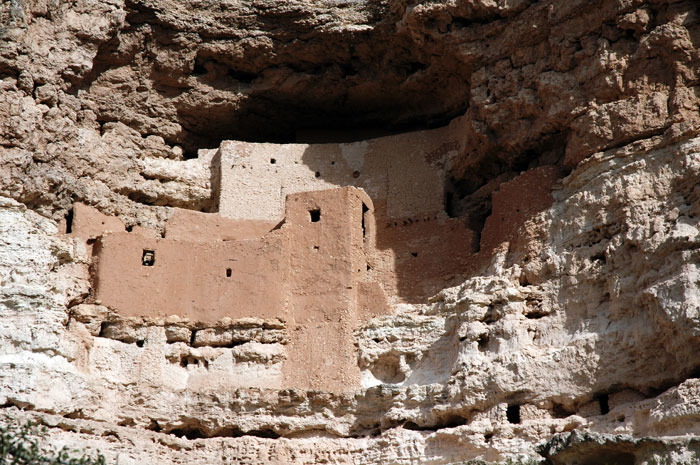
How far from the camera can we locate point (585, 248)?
64.7ft

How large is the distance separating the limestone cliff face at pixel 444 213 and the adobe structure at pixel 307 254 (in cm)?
21

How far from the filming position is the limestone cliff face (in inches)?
726

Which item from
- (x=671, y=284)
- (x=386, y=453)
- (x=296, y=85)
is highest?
(x=296, y=85)

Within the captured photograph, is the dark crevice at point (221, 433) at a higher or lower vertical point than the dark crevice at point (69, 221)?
lower

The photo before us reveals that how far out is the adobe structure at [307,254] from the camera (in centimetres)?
2064

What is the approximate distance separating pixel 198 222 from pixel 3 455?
9.12 metres

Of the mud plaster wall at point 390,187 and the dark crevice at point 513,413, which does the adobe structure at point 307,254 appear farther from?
the dark crevice at point 513,413

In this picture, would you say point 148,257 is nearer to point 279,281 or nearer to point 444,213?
point 279,281

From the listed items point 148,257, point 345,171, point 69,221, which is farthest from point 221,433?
point 345,171

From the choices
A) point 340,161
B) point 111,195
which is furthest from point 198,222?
point 340,161

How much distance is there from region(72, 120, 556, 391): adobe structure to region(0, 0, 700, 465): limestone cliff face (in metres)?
0.21

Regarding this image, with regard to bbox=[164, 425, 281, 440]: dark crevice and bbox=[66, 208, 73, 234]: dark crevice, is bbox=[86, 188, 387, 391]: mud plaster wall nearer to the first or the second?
bbox=[66, 208, 73, 234]: dark crevice

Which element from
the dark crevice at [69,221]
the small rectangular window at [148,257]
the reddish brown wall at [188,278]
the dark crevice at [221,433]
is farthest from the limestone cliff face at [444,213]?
the small rectangular window at [148,257]

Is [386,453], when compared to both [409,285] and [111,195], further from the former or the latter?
[111,195]
